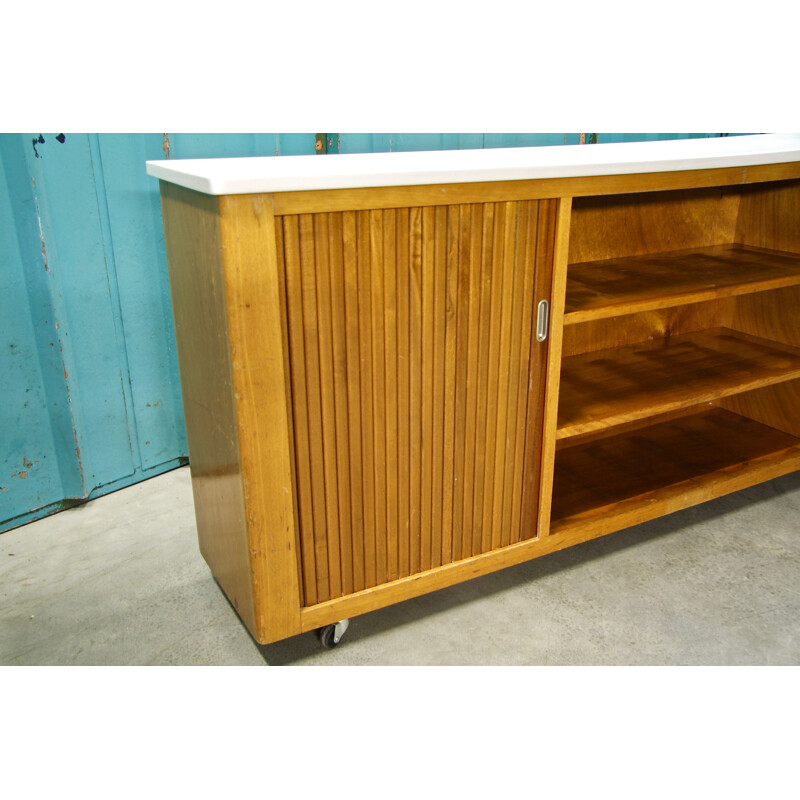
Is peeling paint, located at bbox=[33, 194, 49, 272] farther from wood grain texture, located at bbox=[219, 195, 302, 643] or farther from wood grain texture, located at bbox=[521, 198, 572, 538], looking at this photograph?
wood grain texture, located at bbox=[521, 198, 572, 538]

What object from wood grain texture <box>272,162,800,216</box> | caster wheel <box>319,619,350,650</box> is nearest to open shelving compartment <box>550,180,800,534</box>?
wood grain texture <box>272,162,800,216</box>

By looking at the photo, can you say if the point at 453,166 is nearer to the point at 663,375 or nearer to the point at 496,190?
the point at 496,190

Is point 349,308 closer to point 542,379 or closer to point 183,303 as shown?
point 183,303

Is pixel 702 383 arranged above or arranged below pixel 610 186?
below

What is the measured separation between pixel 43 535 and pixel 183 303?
1221 millimetres

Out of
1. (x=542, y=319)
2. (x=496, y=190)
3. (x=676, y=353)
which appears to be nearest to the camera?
(x=496, y=190)

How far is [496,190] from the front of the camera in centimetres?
185

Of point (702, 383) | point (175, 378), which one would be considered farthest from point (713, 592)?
point (175, 378)

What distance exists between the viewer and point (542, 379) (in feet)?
6.93

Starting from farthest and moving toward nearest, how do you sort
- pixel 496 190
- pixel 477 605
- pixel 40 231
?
1. pixel 40 231
2. pixel 477 605
3. pixel 496 190

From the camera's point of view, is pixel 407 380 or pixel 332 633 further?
pixel 332 633

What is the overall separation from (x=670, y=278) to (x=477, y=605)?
45.6 inches

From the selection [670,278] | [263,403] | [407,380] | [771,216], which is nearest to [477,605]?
[407,380]

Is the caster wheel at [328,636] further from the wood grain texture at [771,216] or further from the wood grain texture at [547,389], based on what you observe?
the wood grain texture at [771,216]
